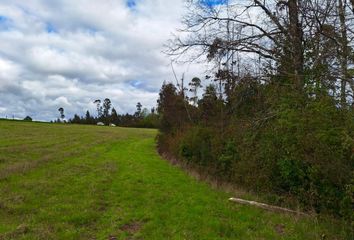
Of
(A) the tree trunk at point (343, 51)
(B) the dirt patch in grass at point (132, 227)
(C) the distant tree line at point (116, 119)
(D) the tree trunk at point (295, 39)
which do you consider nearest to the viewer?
(B) the dirt patch in grass at point (132, 227)

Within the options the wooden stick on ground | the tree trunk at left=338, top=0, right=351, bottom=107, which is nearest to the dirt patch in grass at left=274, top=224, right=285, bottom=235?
the wooden stick on ground

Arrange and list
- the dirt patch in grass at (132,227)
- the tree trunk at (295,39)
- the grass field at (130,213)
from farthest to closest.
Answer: the tree trunk at (295,39) → the dirt patch in grass at (132,227) → the grass field at (130,213)

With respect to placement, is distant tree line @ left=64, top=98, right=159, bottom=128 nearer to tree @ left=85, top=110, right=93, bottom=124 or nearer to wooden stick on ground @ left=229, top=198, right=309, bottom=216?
tree @ left=85, top=110, right=93, bottom=124

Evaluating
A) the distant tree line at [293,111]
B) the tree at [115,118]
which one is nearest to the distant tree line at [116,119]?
the tree at [115,118]

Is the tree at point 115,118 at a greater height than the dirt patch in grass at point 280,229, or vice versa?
the tree at point 115,118

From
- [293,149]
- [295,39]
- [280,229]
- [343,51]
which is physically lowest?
[280,229]

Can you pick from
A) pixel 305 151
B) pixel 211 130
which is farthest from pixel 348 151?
pixel 211 130

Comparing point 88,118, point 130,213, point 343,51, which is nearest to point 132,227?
point 130,213

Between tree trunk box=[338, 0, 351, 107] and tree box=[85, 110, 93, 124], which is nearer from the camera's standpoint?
tree trunk box=[338, 0, 351, 107]

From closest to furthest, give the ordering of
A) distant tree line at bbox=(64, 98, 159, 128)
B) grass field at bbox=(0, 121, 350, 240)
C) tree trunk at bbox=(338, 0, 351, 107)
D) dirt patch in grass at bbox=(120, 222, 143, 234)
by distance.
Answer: grass field at bbox=(0, 121, 350, 240)
dirt patch in grass at bbox=(120, 222, 143, 234)
tree trunk at bbox=(338, 0, 351, 107)
distant tree line at bbox=(64, 98, 159, 128)

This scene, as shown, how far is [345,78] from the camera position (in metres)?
8.34

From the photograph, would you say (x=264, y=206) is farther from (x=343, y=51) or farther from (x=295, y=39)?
(x=295, y=39)

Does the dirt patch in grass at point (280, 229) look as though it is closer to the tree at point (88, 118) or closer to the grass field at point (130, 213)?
the grass field at point (130, 213)

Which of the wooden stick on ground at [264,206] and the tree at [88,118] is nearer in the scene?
the wooden stick on ground at [264,206]
